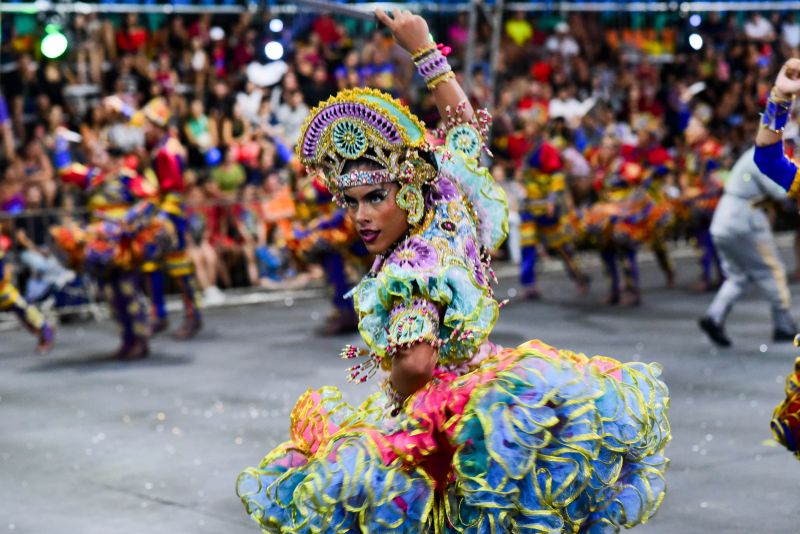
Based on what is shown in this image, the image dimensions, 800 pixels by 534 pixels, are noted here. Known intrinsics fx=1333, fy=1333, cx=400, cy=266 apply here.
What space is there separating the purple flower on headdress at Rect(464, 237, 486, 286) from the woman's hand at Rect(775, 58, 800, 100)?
1387mm

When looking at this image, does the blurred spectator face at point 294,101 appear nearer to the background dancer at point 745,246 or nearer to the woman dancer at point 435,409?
the background dancer at point 745,246

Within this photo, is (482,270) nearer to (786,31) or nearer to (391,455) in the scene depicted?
(391,455)

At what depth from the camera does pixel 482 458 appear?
3729 mm

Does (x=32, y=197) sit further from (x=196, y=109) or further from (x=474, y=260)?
(x=474, y=260)

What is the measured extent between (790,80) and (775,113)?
185 mm

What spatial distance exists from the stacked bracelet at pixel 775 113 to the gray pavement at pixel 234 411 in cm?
183

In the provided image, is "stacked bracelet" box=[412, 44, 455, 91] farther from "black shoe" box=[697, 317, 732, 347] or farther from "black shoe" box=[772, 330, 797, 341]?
"black shoe" box=[772, 330, 797, 341]

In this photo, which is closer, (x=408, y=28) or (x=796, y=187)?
(x=408, y=28)

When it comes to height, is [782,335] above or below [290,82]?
below

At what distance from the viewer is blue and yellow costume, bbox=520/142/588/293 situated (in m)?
14.7

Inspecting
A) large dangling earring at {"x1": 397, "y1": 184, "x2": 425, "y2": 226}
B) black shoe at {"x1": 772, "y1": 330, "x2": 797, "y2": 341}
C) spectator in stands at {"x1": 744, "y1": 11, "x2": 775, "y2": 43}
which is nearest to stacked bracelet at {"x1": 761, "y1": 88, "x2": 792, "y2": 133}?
large dangling earring at {"x1": 397, "y1": 184, "x2": 425, "y2": 226}

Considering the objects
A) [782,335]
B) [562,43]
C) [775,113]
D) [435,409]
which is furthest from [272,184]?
[435,409]

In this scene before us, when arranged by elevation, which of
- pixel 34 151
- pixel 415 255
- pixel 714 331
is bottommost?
pixel 714 331

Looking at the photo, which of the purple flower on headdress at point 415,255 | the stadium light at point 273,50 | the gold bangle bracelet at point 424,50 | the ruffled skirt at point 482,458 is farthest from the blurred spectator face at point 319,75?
the ruffled skirt at point 482,458
